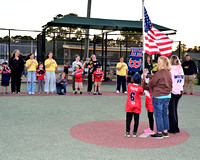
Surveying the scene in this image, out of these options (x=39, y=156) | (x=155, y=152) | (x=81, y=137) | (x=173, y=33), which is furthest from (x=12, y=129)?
(x=173, y=33)

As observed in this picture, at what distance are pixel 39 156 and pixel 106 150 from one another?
119cm

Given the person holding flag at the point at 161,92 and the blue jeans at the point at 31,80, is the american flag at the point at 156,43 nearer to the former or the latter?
the person holding flag at the point at 161,92

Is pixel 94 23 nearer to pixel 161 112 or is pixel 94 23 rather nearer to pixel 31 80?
pixel 31 80

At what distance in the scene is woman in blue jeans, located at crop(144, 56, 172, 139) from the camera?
226 inches

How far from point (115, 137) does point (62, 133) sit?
121 cm

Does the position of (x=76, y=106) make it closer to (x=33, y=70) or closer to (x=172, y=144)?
(x=33, y=70)

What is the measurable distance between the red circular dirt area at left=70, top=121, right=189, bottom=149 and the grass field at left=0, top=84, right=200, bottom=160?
6.5 inches

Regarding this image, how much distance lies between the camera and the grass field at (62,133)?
462cm

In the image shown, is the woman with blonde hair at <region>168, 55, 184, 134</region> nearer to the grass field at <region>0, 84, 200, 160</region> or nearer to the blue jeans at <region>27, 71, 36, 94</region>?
the grass field at <region>0, 84, 200, 160</region>

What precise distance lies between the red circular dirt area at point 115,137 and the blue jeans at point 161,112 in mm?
268

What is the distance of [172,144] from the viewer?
5402 mm

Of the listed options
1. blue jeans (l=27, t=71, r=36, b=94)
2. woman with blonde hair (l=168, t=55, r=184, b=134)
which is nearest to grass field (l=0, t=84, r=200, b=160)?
woman with blonde hair (l=168, t=55, r=184, b=134)

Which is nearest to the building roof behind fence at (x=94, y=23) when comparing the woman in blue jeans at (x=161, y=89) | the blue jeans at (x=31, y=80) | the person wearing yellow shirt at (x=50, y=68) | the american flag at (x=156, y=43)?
the person wearing yellow shirt at (x=50, y=68)

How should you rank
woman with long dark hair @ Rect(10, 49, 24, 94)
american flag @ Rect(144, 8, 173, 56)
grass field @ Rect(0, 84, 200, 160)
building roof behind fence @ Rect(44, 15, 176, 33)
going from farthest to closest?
building roof behind fence @ Rect(44, 15, 176, 33)
woman with long dark hair @ Rect(10, 49, 24, 94)
american flag @ Rect(144, 8, 173, 56)
grass field @ Rect(0, 84, 200, 160)
